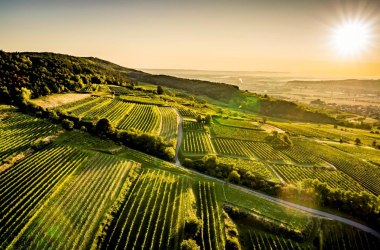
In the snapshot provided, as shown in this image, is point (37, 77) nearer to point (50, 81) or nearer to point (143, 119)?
point (50, 81)

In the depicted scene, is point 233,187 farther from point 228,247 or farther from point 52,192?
point 52,192

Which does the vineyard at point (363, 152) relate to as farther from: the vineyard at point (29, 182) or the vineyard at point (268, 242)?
the vineyard at point (29, 182)

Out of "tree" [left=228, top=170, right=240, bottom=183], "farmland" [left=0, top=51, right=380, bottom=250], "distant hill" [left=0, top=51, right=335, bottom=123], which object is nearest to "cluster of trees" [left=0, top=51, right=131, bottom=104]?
"distant hill" [left=0, top=51, right=335, bottom=123]

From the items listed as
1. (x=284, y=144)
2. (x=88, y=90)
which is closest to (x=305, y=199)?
(x=284, y=144)

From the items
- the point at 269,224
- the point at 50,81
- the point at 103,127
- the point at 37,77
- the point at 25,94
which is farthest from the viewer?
the point at 50,81

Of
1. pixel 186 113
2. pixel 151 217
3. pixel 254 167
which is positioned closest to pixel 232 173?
pixel 254 167

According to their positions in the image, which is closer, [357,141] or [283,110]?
[357,141]

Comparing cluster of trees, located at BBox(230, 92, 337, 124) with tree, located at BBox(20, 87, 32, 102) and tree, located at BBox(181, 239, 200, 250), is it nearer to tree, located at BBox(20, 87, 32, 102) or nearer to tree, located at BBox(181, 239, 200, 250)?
tree, located at BBox(20, 87, 32, 102)
